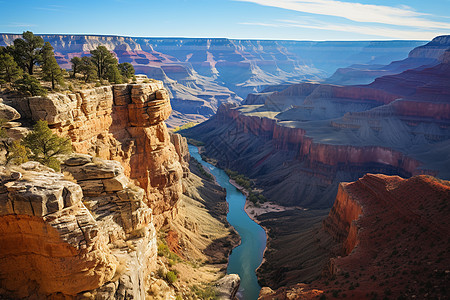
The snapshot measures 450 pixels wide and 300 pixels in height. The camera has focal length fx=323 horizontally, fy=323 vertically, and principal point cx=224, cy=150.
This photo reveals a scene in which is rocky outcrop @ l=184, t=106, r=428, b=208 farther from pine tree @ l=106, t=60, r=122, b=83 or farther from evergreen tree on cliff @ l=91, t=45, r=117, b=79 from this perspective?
evergreen tree on cliff @ l=91, t=45, r=117, b=79

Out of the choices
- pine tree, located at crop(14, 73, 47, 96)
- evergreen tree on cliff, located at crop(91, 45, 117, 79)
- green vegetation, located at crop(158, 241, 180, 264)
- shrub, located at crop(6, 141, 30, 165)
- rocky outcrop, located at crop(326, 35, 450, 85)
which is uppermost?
rocky outcrop, located at crop(326, 35, 450, 85)

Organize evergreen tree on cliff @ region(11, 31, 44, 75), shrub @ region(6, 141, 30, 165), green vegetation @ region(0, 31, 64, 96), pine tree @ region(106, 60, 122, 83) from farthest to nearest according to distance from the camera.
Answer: pine tree @ region(106, 60, 122, 83)
evergreen tree on cliff @ region(11, 31, 44, 75)
green vegetation @ region(0, 31, 64, 96)
shrub @ region(6, 141, 30, 165)

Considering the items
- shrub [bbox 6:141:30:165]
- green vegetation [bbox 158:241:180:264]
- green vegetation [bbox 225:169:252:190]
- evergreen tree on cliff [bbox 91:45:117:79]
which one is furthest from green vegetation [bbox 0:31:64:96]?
green vegetation [bbox 225:169:252:190]

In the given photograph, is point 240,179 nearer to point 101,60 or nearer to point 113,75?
point 101,60

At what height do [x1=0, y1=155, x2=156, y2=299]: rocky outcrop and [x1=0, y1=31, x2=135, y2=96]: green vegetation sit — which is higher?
[x1=0, y1=31, x2=135, y2=96]: green vegetation

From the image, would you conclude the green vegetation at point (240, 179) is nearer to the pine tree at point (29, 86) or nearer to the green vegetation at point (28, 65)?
the green vegetation at point (28, 65)

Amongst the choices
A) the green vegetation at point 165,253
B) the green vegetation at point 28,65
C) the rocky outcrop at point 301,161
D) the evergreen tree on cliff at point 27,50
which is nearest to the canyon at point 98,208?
the green vegetation at point 165,253

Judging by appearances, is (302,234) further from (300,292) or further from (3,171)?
(3,171)
